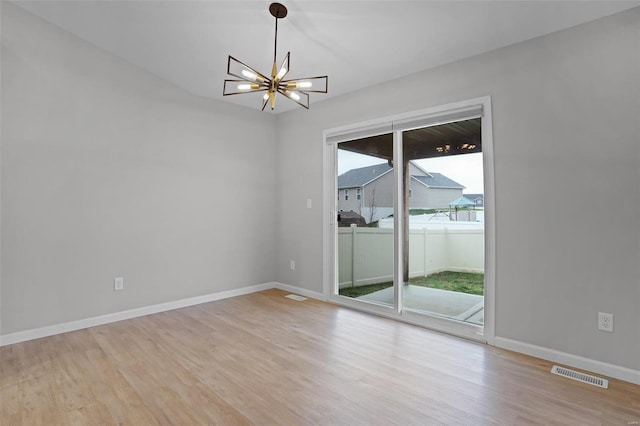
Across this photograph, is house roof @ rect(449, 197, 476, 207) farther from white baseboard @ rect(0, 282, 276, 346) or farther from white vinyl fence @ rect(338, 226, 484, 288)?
white baseboard @ rect(0, 282, 276, 346)

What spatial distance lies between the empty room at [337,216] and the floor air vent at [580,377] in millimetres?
40

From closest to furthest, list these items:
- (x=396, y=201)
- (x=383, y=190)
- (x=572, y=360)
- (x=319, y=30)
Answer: (x=572, y=360) < (x=319, y=30) < (x=396, y=201) < (x=383, y=190)

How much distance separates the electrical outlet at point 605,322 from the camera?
7.43 feet

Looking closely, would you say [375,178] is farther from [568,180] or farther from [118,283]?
[118,283]

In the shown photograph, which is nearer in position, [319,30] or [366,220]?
[319,30]

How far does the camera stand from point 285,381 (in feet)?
7.22

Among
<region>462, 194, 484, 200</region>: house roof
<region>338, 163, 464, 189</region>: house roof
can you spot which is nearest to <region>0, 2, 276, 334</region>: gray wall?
<region>338, 163, 464, 189</region>: house roof

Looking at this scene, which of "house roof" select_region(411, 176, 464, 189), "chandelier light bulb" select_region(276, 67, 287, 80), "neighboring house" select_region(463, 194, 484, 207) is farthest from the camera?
"house roof" select_region(411, 176, 464, 189)

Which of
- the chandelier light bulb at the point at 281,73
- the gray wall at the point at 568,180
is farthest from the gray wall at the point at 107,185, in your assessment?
the gray wall at the point at 568,180

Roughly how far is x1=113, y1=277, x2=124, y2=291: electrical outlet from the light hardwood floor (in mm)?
411

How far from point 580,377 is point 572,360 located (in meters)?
0.18

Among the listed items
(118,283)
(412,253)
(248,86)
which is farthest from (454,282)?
(118,283)

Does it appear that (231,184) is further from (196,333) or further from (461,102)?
(461,102)

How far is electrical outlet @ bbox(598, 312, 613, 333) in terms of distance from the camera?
2.26 metres
